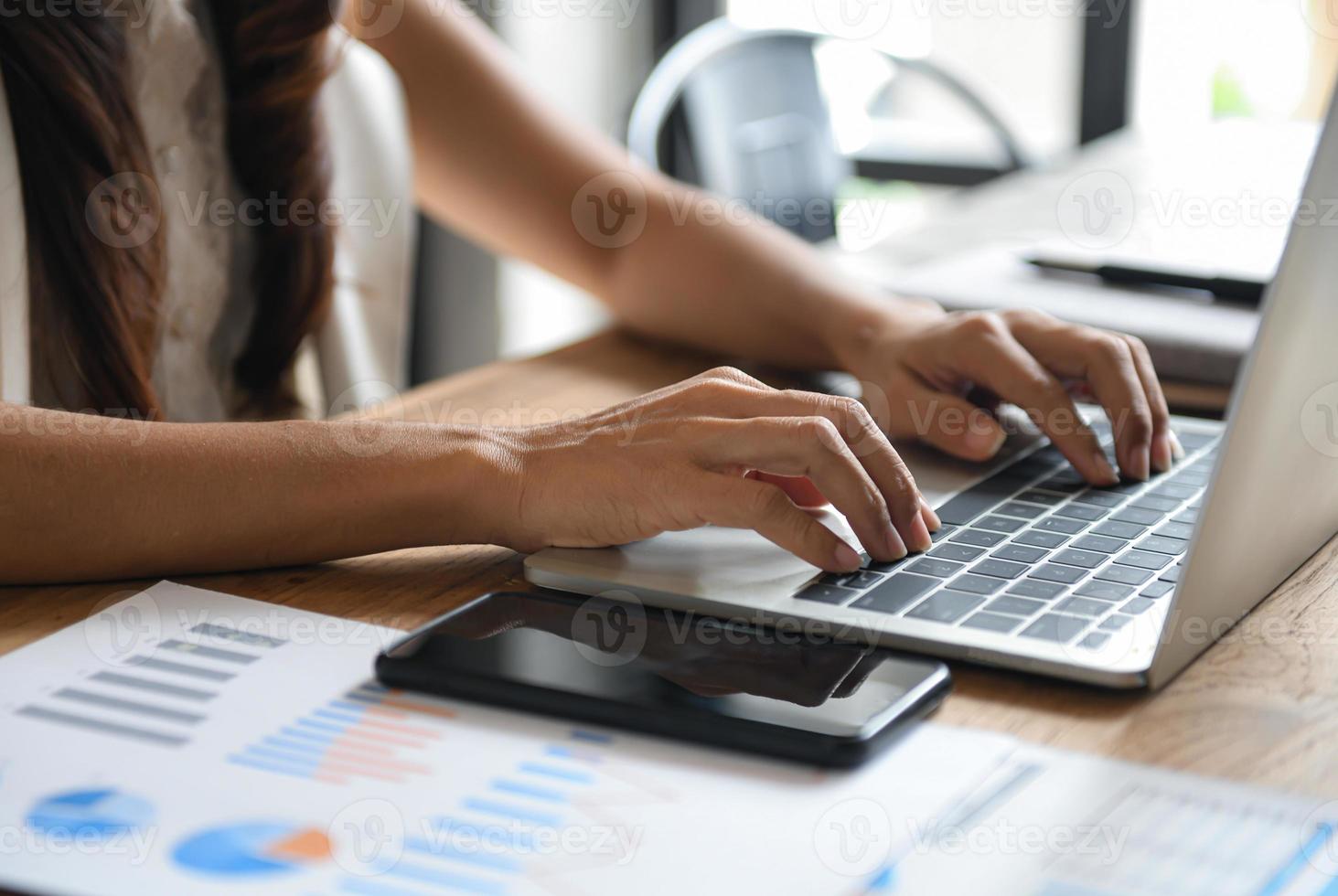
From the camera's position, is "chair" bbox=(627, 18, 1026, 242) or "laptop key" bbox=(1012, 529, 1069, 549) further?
"chair" bbox=(627, 18, 1026, 242)

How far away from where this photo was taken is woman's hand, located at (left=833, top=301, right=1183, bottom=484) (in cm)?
77

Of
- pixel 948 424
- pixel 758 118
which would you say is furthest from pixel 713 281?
pixel 758 118

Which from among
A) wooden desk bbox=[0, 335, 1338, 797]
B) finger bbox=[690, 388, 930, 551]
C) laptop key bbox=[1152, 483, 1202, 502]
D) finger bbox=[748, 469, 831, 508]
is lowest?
wooden desk bbox=[0, 335, 1338, 797]

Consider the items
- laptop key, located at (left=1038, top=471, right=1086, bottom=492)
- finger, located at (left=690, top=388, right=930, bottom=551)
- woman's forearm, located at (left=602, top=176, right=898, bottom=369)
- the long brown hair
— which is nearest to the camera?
finger, located at (left=690, top=388, right=930, bottom=551)

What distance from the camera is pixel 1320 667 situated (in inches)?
21.9

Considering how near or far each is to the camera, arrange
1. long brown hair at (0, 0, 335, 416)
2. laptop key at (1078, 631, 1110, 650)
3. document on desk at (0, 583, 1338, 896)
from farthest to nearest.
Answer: long brown hair at (0, 0, 335, 416), laptop key at (1078, 631, 1110, 650), document on desk at (0, 583, 1338, 896)

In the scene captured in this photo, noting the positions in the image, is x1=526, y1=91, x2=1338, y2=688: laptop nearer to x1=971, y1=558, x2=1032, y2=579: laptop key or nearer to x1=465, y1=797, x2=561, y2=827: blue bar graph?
x1=971, y1=558, x2=1032, y2=579: laptop key

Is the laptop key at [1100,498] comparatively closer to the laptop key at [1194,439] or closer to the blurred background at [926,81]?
the laptop key at [1194,439]

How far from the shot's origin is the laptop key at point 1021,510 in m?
0.71

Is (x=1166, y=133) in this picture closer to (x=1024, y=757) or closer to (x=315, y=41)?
(x=315, y=41)

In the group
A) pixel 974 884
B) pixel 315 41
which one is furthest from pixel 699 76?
pixel 974 884

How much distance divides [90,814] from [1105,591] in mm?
415

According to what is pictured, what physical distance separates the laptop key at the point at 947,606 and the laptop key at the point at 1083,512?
14 centimetres

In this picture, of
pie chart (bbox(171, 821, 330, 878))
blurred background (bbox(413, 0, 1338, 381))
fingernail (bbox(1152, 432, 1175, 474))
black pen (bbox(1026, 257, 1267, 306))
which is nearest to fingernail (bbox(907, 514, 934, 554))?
fingernail (bbox(1152, 432, 1175, 474))
